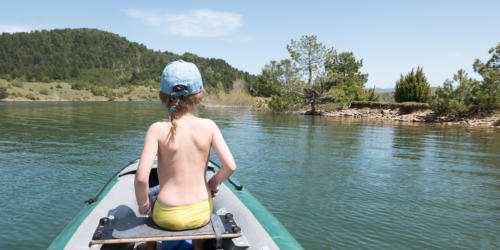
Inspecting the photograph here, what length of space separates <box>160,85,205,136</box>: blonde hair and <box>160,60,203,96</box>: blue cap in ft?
0.09

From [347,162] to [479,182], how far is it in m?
2.70

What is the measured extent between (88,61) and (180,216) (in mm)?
121982

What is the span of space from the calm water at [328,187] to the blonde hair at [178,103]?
2.55 m

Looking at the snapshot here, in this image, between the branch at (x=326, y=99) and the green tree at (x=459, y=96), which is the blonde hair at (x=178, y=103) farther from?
the branch at (x=326, y=99)

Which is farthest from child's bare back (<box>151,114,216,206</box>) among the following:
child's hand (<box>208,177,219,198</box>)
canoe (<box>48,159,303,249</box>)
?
canoe (<box>48,159,303,249</box>)

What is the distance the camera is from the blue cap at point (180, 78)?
1714 millimetres

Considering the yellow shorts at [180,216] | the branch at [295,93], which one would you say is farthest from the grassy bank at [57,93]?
the yellow shorts at [180,216]

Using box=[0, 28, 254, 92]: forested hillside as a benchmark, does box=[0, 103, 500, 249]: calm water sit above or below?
below

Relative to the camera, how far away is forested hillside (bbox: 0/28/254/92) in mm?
84188

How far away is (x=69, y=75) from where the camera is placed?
85.2 metres

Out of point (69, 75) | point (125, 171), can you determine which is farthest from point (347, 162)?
point (69, 75)

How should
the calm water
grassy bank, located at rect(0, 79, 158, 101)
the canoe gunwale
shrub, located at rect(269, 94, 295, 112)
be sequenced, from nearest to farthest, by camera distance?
1. the canoe gunwale
2. the calm water
3. shrub, located at rect(269, 94, 295, 112)
4. grassy bank, located at rect(0, 79, 158, 101)

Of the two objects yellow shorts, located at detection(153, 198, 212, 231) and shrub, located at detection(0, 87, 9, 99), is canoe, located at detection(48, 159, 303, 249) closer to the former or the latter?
yellow shorts, located at detection(153, 198, 212, 231)

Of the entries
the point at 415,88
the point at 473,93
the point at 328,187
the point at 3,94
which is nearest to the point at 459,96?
the point at 473,93
